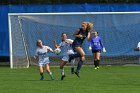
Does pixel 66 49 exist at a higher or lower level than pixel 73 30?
lower

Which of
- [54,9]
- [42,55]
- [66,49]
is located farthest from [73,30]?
[42,55]

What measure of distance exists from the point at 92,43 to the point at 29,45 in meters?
4.01

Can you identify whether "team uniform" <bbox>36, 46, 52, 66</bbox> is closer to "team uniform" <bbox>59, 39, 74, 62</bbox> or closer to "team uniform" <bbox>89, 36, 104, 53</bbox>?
"team uniform" <bbox>59, 39, 74, 62</bbox>

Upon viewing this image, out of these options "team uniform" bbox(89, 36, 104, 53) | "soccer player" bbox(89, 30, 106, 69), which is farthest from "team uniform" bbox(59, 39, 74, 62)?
"team uniform" bbox(89, 36, 104, 53)

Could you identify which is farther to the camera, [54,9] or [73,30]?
[54,9]

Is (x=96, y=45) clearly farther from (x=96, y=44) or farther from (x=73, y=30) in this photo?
(x=73, y=30)

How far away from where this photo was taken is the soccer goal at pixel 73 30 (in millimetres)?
33000

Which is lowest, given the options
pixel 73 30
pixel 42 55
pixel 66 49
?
pixel 42 55

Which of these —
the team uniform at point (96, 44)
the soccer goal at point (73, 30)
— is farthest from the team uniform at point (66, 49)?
the soccer goal at point (73, 30)

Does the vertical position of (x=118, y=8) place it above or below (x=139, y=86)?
above

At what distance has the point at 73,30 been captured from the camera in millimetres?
34156

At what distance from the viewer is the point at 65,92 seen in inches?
667
